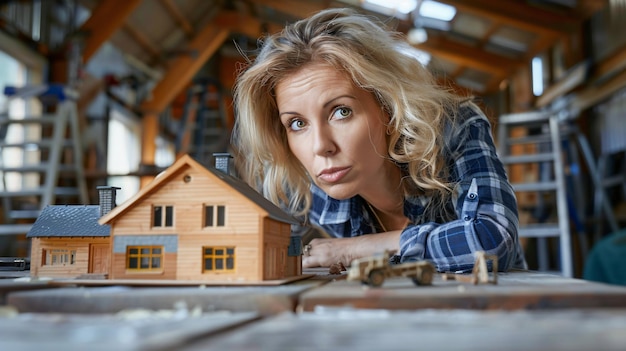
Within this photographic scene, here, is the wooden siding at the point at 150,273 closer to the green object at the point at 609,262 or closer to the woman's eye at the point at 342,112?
the woman's eye at the point at 342,112

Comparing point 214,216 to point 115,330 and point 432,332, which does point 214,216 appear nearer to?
point 115,330

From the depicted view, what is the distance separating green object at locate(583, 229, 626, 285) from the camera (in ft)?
14.0

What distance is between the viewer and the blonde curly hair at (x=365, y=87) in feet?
6.05

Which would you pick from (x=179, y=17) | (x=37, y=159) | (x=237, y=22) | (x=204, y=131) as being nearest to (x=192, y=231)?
(x=37, y=159)

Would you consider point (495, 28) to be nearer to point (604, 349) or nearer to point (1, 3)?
point (1, 3)

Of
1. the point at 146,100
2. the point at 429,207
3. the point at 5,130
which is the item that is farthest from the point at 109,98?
the point at 429,207

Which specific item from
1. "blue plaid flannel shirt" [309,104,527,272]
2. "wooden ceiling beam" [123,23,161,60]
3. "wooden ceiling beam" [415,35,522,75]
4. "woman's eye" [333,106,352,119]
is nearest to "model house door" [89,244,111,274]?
"woman's eye" [333,106,352,119]

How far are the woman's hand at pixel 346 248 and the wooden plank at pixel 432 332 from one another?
1075 mm

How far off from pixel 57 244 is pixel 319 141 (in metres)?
0.71

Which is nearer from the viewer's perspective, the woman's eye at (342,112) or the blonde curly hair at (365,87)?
the woman's eye at (342,112)

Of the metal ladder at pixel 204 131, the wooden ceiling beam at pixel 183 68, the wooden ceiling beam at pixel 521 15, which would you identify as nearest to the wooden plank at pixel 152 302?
the wooden ceiling beam at pixel 521 15

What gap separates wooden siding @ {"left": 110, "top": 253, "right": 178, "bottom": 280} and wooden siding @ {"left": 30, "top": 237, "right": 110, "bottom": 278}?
18 centimetres

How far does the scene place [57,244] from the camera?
1480 millimetres

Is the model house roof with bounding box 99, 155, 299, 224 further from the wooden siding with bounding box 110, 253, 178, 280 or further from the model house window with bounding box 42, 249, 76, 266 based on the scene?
the model house window with bounding box 42, 249, 76, 266
